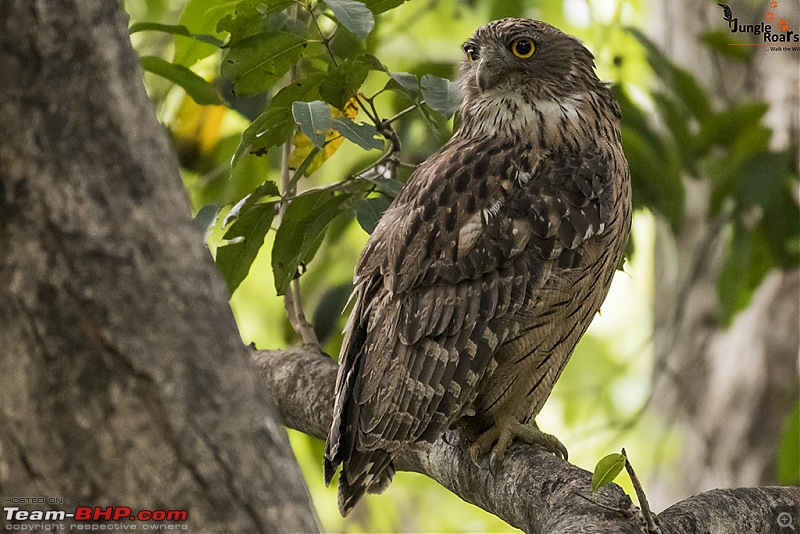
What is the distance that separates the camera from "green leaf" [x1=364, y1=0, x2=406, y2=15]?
231 cm

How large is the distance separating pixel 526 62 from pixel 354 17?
0.66 m

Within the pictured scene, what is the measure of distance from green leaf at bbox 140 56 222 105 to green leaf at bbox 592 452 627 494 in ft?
4.95

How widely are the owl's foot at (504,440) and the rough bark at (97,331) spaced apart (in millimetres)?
1237

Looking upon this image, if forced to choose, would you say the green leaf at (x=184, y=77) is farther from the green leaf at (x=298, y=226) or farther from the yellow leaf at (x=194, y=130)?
the yellow leaf at (x=194, y=130)

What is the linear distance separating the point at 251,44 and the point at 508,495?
48.8 inches

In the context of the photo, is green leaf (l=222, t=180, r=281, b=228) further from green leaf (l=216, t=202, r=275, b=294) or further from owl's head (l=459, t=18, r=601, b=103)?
owl's head (l=459, t=18, r=601, b=103)

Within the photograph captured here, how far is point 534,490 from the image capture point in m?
2.05

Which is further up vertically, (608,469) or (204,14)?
(204,14)

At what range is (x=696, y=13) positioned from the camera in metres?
4.91

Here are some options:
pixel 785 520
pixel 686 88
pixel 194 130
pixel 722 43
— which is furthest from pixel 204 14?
pixel 722 43

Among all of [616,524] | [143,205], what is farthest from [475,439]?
[143,205]

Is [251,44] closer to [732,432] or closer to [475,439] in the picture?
[475,439]

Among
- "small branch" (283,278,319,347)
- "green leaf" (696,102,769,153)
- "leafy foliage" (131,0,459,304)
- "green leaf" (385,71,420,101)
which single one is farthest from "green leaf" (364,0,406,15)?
"green leaf" (696,102,769,153)

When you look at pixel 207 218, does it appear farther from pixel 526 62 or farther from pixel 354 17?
pixel 526 62
